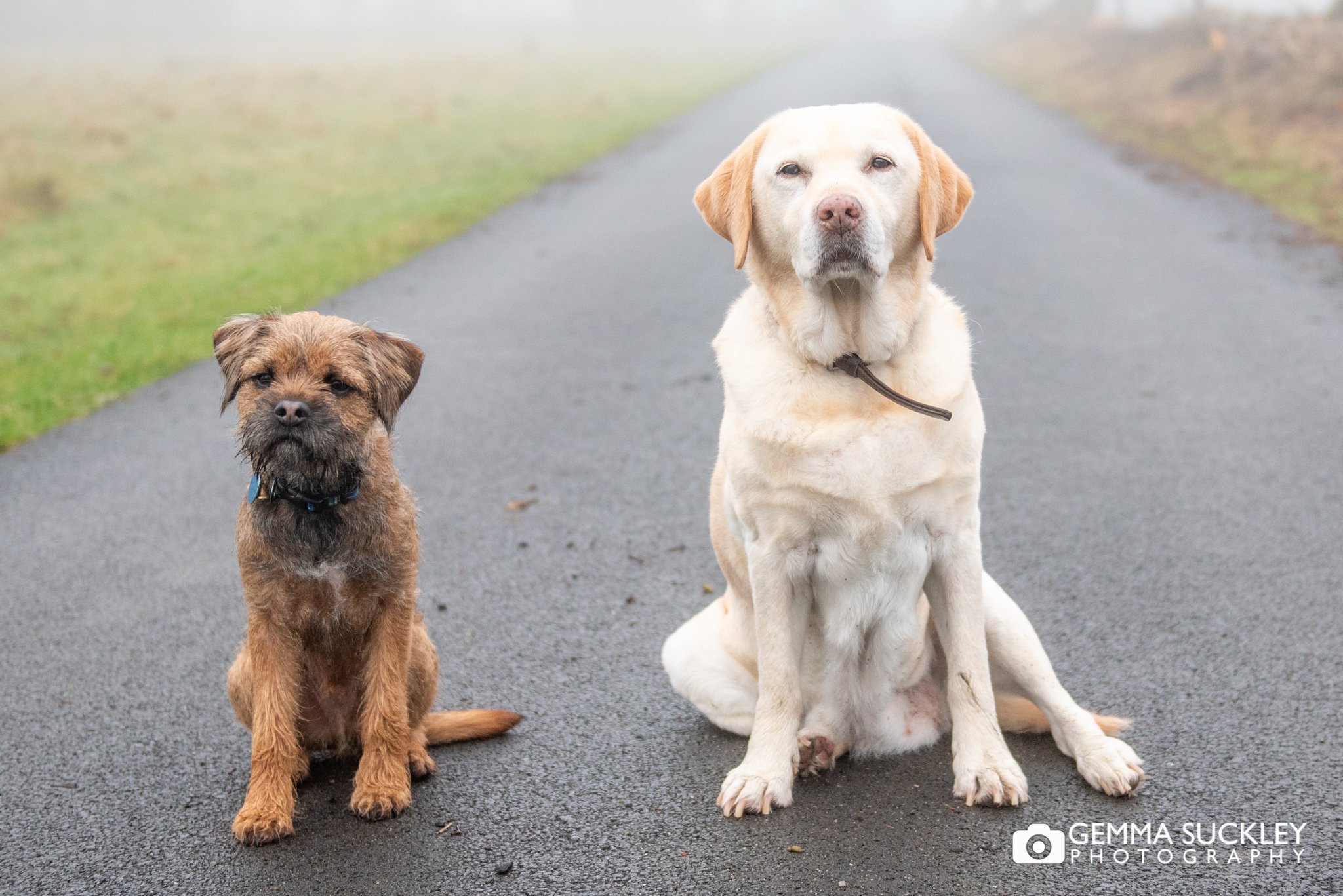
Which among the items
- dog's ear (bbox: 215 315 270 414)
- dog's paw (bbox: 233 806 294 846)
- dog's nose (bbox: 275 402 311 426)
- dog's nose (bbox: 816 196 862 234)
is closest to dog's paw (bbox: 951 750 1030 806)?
dog's nose (bbox: 816 196 862 234)

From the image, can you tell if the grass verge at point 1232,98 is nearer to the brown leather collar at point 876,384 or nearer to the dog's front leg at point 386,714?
Result: the brown leather collar at point 876,384

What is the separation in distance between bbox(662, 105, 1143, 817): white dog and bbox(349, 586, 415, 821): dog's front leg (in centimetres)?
98

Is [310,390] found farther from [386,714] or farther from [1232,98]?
[1232,98]

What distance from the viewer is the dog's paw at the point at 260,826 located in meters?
3.37

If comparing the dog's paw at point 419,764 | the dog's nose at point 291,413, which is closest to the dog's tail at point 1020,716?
the dog's paw at point 419,764

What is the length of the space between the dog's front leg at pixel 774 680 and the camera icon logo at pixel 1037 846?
2.16ft

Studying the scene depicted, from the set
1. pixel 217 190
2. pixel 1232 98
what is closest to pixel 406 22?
pixel 217 190

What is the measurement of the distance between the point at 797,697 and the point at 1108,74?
31.2 meters

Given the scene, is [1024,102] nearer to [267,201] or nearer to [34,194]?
[267,201]

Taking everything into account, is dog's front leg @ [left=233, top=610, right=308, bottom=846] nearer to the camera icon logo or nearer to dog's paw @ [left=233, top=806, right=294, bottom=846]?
dog's paw @ [left=233, top=806, right=294, bottom=846]

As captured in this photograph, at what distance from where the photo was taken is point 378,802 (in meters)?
3.48

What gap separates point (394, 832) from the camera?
342cm

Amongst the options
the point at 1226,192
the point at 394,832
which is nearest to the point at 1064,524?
the point at 394,832

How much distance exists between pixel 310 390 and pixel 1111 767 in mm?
2575
